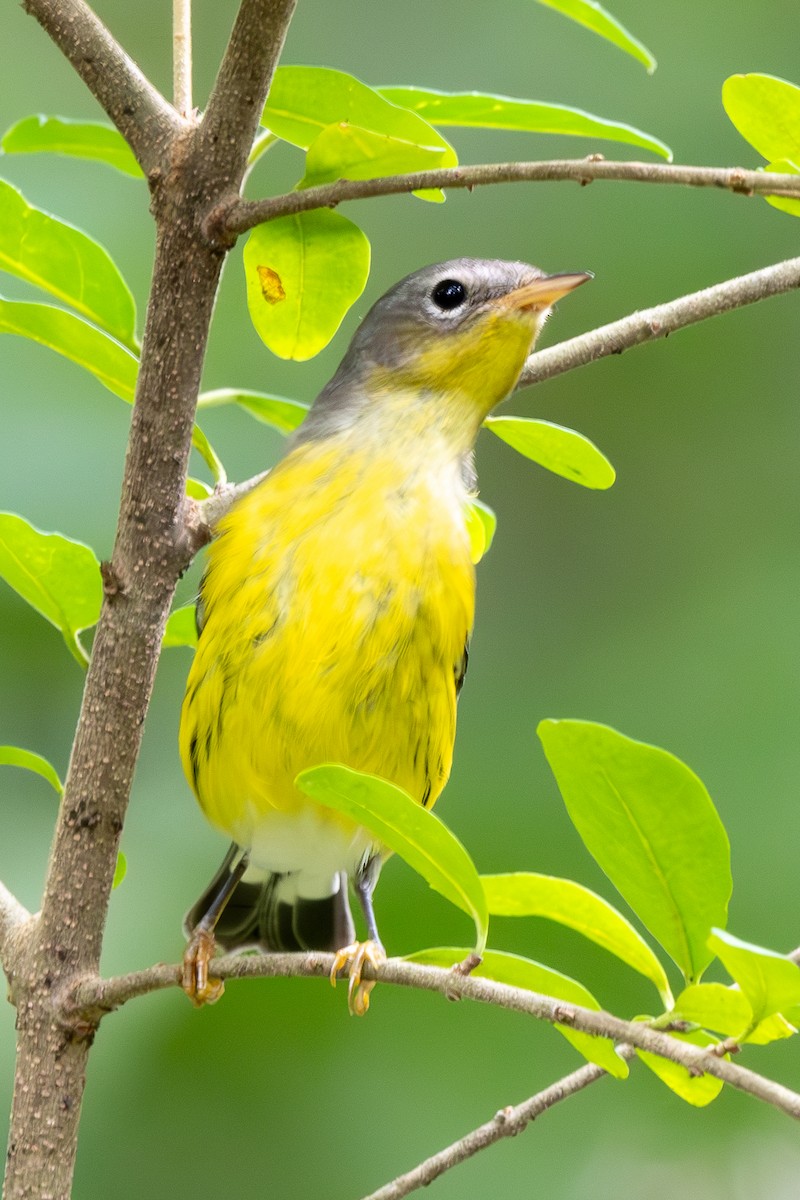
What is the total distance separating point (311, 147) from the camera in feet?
5.62

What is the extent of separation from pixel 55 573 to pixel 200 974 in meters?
0.61

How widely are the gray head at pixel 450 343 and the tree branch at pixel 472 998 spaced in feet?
4.07

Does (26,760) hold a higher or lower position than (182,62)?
lower

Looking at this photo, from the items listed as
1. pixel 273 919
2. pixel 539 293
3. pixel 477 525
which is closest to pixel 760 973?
pixel 477 525

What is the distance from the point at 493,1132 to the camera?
1883mm

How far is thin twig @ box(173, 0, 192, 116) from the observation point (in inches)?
70.9

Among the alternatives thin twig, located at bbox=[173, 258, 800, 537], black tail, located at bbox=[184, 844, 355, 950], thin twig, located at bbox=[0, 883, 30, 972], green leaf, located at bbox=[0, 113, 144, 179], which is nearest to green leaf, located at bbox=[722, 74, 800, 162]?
thin twig, located at bbox=[173, 258, 800, 537]

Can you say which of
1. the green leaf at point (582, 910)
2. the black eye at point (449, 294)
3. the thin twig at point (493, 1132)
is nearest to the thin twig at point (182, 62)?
the green leaf at point (582, 910)

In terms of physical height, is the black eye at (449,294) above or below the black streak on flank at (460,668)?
above

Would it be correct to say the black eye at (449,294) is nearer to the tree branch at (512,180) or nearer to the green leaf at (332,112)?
the green leaf at (332,112)

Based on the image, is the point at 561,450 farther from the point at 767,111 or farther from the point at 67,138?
the point at 67,138

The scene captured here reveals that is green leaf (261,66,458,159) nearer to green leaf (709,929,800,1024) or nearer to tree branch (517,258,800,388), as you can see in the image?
tree branch (517,258,800,388)

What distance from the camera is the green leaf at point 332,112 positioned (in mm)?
1682

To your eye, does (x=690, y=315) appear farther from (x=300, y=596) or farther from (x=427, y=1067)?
(x=427, y=1067)
